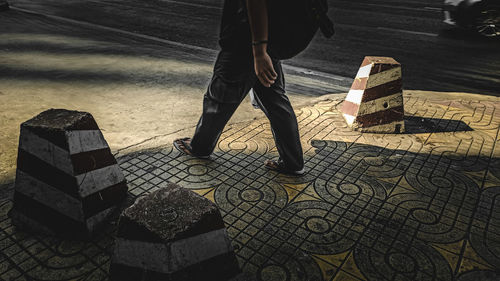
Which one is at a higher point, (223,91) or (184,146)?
(223,91)

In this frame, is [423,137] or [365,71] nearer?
[423,137]

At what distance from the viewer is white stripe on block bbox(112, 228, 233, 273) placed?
1386mm

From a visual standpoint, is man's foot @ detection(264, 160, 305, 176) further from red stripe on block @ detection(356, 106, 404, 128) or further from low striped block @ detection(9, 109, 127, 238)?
low striped block @ detection(9, 109, 127, 238)

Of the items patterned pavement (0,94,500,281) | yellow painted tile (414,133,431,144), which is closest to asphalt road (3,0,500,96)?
yellow painted tile (414,133,431,144)

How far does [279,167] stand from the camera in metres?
2.66

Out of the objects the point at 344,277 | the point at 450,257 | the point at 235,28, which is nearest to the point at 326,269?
the point at 344,277

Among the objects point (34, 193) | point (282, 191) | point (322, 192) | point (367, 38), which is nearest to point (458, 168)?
point (322, 192)

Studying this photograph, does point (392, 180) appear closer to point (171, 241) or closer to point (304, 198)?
point (304, 198)

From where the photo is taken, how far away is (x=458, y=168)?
272 centimetres

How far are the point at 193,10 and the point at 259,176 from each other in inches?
379

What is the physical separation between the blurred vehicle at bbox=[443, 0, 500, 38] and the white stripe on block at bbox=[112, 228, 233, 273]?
27.6 feet

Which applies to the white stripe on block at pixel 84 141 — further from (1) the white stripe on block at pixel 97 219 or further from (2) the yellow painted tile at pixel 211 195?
(2) the yellow painted tile at pixel 211 195

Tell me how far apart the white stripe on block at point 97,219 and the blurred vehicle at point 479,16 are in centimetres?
850

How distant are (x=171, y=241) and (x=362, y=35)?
784cm
